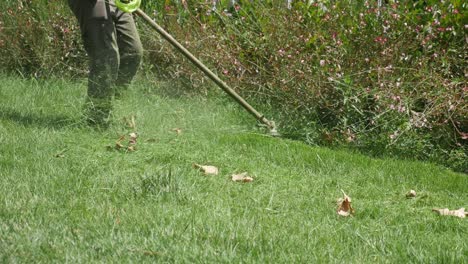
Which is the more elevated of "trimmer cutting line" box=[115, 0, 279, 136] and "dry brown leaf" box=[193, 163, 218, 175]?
"trimmer cutting line" box=[115, 0, 279, 136]

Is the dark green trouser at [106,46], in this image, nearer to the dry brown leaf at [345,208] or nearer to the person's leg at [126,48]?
the person's leg at [126,48]

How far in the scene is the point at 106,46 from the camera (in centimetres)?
604

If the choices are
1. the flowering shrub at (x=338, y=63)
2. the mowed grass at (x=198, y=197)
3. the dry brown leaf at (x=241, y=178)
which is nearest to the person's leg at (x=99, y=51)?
the mowed grass at (x=198, y=197)

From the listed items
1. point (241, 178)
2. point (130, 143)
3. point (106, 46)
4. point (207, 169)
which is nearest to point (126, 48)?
point (106, 46)

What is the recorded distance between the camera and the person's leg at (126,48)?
246 inches

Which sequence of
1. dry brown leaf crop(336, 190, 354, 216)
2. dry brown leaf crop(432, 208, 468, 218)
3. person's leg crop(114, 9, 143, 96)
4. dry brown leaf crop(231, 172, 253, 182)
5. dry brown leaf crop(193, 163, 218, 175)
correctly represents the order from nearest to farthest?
dry brown leaf crop(336, 190, 354, 216) < dry brown leaf crop(432, 208, 468, 218) < dry brown leaf crop(231, 172, 253, 182) < dry brown leaf crop(193, 163, 218, 175) < person's leg crop(114, 9, 143, 96)

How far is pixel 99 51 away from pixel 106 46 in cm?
7

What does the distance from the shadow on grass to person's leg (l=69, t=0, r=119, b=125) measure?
0.18 m

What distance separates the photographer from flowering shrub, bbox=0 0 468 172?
6.03 meters

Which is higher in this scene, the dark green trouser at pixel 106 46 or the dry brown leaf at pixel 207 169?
the dark green trouser at pixel 106 46

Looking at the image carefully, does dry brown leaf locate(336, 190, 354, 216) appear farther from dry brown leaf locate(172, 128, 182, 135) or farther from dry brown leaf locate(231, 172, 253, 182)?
dry brown leaf locate(172, 128, 182, 135)

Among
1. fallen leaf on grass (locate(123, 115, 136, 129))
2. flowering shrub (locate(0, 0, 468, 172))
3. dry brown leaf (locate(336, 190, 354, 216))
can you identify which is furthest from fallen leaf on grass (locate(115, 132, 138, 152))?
dry brown leaf (locate(336, 190, 354, 216))

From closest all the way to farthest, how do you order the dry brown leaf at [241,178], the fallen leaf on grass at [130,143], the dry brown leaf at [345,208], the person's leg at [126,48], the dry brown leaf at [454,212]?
the dry brown leaf at [345,208] < the dry brown leaf at [454,212] < the dry brown leaf at [241,178] < the fallen leaf on grass at [130,143] < the person's leg at [126,48]

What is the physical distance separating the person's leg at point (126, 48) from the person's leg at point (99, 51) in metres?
0.17
